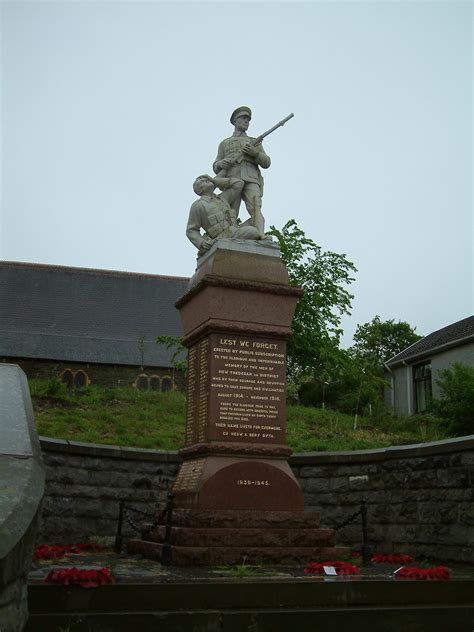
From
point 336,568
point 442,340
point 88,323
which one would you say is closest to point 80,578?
point 336,568

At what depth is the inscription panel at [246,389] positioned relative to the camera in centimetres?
846

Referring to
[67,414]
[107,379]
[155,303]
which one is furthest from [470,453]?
[155,303]

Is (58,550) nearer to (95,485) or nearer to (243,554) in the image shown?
(243,554)

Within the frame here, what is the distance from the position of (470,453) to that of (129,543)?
4.45 metres

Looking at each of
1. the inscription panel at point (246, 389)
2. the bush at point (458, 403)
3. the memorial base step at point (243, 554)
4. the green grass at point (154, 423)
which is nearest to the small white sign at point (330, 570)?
the memorial base step at point (243, 554)

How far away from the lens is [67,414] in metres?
17.0

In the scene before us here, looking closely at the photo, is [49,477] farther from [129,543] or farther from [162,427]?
[162,427]

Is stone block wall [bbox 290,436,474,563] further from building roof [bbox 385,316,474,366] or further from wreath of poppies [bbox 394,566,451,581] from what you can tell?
building roof [bbox 385,316,474,366]

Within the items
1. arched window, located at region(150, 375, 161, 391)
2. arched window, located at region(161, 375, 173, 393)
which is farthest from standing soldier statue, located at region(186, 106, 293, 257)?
arched window, located at region(150, 375, 161, 391)

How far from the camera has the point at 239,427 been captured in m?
8.49

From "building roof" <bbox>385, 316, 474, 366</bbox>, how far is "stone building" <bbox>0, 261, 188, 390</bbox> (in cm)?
1267

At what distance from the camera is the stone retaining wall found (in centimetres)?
866

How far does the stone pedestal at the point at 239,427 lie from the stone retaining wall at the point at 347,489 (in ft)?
5.51

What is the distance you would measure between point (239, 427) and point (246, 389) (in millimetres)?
480
